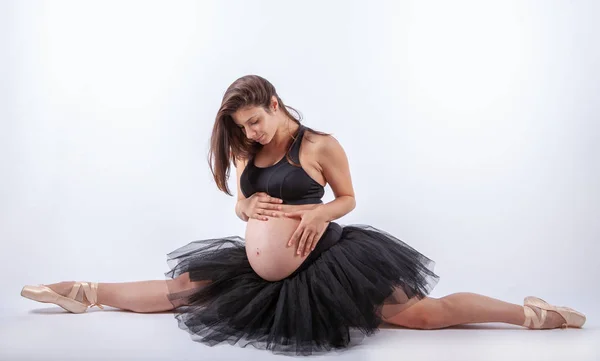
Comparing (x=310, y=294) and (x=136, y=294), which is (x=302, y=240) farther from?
(x=136, y=294)

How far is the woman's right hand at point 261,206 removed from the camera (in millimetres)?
3125

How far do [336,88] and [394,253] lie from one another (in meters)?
1.58

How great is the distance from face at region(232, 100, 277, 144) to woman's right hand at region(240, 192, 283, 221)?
24cm

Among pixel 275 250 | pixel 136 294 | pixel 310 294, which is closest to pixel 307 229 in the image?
pixel 275 250

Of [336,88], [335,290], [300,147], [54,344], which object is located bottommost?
[54,344]

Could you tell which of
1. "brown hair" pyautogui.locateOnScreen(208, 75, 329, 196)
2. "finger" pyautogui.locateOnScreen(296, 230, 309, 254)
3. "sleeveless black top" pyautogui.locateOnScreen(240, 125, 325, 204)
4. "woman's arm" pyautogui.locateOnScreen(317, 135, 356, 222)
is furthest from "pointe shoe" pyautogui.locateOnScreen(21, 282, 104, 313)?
"woman's arm" pyautogui.locateOnScreen(317, 135, 356, 222)

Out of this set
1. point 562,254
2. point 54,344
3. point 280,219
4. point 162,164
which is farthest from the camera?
point 162,164

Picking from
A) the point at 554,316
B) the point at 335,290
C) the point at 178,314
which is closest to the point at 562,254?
the point at 554,316

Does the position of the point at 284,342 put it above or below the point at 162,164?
below

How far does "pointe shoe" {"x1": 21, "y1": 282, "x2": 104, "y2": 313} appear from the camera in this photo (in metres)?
3.30

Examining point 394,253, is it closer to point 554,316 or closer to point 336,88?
point 554,316

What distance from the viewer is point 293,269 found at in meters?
3.08

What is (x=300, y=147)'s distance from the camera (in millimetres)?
3146

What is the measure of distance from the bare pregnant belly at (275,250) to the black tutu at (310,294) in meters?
0.04
